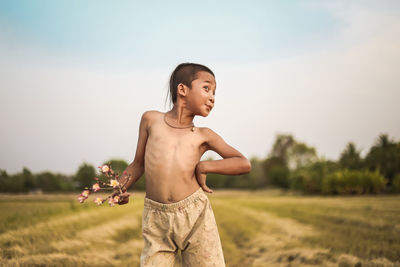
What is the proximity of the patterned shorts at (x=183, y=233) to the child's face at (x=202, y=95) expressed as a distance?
67 centimetres

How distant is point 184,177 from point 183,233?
428 mm

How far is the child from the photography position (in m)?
2.66

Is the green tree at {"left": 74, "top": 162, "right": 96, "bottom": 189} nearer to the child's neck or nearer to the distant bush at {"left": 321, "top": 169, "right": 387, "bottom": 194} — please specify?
the child's neck

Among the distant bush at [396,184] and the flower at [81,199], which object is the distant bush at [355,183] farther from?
the flower at [81,199]

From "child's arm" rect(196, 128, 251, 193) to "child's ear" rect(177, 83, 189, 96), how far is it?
0.39m

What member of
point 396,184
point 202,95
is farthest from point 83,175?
point 396,184

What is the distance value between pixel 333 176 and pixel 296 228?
22.1 metres

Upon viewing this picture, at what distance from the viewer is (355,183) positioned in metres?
26.9

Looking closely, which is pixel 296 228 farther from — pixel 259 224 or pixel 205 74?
pixel 205 74

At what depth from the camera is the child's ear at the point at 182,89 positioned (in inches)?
110

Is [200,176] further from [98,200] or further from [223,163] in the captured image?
[98,200]

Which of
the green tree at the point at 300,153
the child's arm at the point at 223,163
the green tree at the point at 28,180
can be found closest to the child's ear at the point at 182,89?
the child's arm at the point at 223,163

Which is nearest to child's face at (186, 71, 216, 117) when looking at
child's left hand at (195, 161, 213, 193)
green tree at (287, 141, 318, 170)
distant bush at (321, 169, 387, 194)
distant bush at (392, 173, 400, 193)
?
child's left hand at (195, 161, 213, 193)

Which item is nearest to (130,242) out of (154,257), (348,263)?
(348,263)
